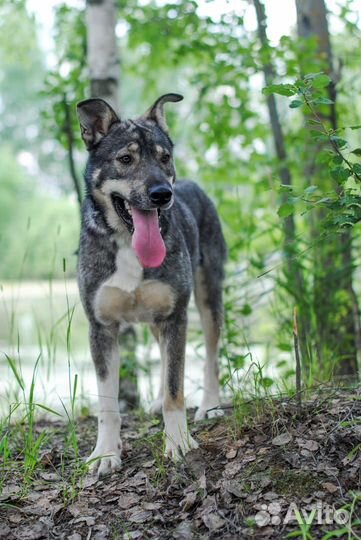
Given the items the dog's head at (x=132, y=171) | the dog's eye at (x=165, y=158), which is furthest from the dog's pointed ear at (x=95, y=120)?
the dog's eye at (x=165, y=158)

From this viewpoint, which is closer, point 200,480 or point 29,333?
point 200,480

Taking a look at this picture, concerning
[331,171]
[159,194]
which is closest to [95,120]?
[159,194]

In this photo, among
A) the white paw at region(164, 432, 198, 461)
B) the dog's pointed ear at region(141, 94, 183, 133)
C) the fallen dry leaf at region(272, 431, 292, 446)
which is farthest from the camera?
the dog's pointed ear at region(141, 94, 183, 133)

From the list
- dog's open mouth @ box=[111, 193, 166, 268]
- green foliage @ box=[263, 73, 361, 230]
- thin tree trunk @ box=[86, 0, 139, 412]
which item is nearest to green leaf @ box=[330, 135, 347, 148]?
green foliage @ box=[263, 73, 361, 230]

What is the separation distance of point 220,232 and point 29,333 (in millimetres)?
9863

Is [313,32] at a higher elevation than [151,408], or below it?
higher

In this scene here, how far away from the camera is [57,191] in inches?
2250

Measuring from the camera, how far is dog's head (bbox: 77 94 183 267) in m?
3.72

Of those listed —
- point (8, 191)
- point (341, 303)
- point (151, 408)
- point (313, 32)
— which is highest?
point (8, 191)

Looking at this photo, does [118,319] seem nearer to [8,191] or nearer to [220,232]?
[220,232]

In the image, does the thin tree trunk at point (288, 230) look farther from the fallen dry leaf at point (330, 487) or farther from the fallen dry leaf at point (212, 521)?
the fallen dry leaf at point (212, 521)

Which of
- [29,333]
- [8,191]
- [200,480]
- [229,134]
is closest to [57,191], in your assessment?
[8,191]

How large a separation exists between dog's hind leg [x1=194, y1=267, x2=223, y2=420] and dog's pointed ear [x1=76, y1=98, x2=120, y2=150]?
5.37 feet

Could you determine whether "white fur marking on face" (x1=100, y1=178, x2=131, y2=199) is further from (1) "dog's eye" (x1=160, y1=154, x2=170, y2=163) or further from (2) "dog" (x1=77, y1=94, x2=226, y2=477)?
(1) "dog's eye" (x1=160, y1=154, x2=170, y2=163)
